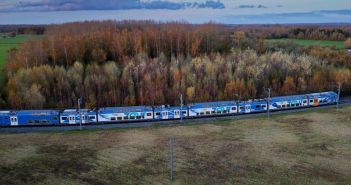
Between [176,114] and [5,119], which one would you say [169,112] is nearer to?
[176,114]

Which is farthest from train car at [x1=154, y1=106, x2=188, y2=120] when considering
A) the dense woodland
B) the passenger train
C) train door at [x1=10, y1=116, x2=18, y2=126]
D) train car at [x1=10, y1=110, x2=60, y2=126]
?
train door at [x1=10, y1=116, x2=18, y2=126]

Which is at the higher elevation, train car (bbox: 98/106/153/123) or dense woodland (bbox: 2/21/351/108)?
dense woodland (bbox: 2/21/351/108)

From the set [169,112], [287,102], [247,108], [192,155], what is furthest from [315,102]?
[192,155]

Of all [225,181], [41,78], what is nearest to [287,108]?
[225,181]

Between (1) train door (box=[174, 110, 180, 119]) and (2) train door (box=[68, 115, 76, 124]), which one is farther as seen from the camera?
(1) train door (box=[174, 110, 180, 119])

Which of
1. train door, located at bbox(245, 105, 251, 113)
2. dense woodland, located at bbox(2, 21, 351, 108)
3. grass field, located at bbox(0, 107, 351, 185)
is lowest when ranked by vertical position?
grass field, located at bbox(0, 107, 351, 185)

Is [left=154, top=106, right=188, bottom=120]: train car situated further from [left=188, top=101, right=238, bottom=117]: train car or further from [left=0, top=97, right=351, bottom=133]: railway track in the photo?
[left=188, top=101, right=238, bottom=117]: train car

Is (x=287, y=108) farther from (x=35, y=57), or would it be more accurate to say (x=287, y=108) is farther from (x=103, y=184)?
(x=35, y=57)

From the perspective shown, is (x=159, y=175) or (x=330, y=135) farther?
(x=330, y=135)
